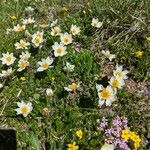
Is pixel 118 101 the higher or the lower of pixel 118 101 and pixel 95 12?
the lower

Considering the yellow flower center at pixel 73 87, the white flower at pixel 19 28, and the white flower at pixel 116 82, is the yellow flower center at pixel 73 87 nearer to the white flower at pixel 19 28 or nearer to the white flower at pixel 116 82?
the white flower at pixel 116 82

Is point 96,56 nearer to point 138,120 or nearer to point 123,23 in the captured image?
point 123,23

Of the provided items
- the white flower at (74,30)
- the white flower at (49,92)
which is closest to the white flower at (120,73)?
the white flower at (49,92)

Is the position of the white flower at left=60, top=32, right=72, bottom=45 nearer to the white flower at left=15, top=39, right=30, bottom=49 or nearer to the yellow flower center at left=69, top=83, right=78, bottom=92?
the white flower at left=15, top=39, right=30, bottom=49

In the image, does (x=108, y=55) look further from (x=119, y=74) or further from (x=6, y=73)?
(x=6, y=73)

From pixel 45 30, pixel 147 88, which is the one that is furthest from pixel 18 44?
pixel 147 88

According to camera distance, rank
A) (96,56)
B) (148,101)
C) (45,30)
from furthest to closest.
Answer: (45,30)
(96,56)
(148,101)

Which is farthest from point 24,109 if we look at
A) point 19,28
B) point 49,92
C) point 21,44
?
point 19,28

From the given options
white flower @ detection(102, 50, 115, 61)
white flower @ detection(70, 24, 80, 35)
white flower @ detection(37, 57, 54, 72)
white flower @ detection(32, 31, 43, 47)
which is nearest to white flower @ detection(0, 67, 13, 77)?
white flower @ detection(37, 57, 54, 72)
